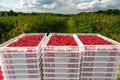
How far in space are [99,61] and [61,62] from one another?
602 mm

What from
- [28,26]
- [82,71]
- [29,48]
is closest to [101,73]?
[82,71]

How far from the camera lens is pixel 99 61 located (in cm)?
331

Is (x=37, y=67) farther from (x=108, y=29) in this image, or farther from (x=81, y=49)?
(x=108, y=29)

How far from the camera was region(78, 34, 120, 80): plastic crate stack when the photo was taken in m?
3.23

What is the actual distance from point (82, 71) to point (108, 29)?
727 inches

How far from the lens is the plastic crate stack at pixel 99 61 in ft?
10.6

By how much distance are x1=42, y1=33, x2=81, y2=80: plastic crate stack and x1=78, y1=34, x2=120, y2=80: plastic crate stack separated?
0.12 m

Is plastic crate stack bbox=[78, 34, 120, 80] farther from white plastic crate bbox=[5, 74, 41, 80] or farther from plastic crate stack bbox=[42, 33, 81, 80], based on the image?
white plastic crate bbox=[5, 74, 41, 80]

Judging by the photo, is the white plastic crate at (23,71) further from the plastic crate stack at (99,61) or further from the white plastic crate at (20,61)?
the plastic crate stack at (99,61)

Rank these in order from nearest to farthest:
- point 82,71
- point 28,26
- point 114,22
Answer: point 82,71
point 28,26
point 114,22

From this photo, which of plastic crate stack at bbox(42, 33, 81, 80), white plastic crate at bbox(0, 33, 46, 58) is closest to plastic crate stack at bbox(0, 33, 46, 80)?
white plastic crate at bbox(0, 33, 46, 58)

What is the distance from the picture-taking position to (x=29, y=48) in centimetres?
318

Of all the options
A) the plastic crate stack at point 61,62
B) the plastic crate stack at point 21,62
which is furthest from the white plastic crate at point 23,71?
the plastic crate stack at point 61,62

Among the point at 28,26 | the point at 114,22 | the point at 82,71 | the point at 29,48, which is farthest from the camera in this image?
the point at 114,22
